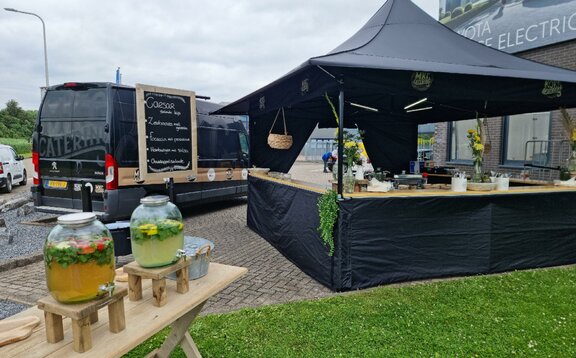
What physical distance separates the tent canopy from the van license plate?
3092 mm

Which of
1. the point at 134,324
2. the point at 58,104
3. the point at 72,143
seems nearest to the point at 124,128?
the point at 72,143

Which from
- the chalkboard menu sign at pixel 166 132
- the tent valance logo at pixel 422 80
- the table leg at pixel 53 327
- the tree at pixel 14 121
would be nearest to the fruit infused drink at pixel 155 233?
the table leg at pixel 53 327

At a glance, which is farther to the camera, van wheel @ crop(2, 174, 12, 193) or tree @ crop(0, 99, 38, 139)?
tree @ crop(0, 99, 38, 139)

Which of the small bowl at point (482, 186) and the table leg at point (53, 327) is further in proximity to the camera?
the small bowl at point (482, 186)

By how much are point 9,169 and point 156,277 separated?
13.0 metres

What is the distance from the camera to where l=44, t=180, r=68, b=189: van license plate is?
614cm

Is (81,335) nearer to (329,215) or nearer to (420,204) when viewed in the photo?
(329,215)

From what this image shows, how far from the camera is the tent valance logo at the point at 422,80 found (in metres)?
3.85

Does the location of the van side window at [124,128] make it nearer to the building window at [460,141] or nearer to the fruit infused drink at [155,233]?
the fruit infused drink at [155,233]

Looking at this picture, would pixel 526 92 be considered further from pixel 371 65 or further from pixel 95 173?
pixel 95 173

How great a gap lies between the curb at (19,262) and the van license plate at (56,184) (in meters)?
1.57

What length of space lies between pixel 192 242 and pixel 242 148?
709 cm

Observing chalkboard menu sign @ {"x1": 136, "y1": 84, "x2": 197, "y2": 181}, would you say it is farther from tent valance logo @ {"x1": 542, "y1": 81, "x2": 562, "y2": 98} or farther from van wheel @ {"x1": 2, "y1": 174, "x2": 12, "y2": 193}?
van wheel @ {"x1": 2, "y1": 174, "x2": 12, "y2": 193}

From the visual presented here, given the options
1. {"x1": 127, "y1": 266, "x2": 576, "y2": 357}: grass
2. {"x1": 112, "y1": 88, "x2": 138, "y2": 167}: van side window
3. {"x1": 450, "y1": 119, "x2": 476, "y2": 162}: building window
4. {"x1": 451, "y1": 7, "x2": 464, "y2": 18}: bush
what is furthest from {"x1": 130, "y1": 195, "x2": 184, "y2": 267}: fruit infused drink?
{"x1": 451, "y1": 7, "x2": 464, "y2": 18}: bush
